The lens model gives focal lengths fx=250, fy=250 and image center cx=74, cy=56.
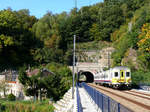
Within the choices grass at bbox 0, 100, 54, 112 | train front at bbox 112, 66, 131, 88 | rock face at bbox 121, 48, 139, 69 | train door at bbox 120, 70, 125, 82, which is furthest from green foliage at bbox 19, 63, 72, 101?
rock face at bbox 121, 48, 139, 69

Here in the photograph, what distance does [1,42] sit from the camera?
60.6m

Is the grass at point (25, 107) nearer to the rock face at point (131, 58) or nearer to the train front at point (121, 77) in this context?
the train front at point (121, 77)

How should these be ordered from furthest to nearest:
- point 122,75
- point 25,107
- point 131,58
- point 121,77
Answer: point 131,58
point 25,107
point 122,75
point 121,77

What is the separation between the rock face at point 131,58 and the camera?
49250mm

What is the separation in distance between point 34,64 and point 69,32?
2241 centimetres

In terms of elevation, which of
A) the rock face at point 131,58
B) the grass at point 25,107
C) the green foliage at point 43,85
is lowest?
the grass at point 25,107

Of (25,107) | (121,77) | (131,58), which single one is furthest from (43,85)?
(131,58)

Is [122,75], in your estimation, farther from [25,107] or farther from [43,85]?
[43,85]

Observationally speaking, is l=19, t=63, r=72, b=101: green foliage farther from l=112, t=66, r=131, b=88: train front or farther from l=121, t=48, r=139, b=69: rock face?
l=121, t=48, r=139, b=69: rock face

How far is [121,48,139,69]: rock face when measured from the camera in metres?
49.2

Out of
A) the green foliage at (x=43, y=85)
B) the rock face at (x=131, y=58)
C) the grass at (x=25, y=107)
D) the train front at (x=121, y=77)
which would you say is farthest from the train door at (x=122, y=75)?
the rock face at (x=131, y=58)

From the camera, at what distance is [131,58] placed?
165ft

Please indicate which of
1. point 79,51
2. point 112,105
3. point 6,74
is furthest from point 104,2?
point 112,105

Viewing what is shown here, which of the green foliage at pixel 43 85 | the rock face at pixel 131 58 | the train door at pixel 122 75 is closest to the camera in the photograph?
the train door at pixel 122 75
